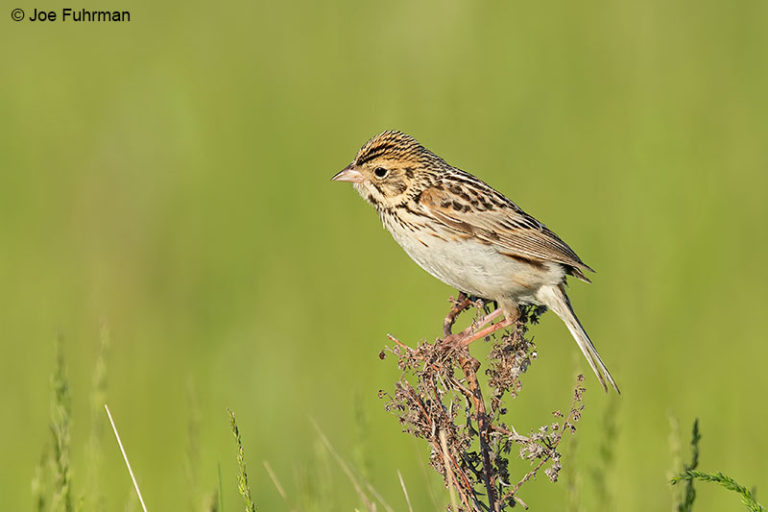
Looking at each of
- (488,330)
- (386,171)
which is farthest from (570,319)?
(386,171)

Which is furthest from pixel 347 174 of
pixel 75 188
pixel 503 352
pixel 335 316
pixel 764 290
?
pixel 75 188

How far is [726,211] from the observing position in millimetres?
9305

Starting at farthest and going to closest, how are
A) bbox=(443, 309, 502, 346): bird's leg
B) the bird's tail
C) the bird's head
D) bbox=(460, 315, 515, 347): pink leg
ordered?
the bird's head
the bird's tail
bbox=(460, 315, 515, 347): pink leg
bbox=(443, 309, 502, 346): bird's leg

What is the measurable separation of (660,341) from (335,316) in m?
2.51

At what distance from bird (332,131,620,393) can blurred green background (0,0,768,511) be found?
2.76 feet

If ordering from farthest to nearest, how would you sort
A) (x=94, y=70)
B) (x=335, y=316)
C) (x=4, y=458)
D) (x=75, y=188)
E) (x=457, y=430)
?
(x=94, y=70) → (x=75, y=188) → (x=335, y=316) → (x=4, y=458) → (x=457, y=430)

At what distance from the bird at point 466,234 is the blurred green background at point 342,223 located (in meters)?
0.84

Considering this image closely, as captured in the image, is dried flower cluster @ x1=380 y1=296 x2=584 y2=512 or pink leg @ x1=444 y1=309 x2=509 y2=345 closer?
dried flower cluster @ x1=380 y1=296 x2=584 y2=512

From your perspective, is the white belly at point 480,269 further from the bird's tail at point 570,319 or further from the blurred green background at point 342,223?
the blurred green background at point 342,223

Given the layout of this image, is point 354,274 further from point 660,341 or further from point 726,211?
point 726,211

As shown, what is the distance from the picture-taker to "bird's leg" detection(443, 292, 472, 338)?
13.7 feet

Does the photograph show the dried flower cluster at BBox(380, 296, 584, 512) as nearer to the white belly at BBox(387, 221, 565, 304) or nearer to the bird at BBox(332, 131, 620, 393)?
the bird at BBox(332, 131, 620, 393)

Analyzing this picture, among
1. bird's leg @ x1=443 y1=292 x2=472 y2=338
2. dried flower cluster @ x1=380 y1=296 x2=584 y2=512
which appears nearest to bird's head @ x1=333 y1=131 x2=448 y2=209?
bird's leg @ x1=443 y1=292 x2=472 y2=338

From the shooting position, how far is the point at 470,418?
12.6 ft
